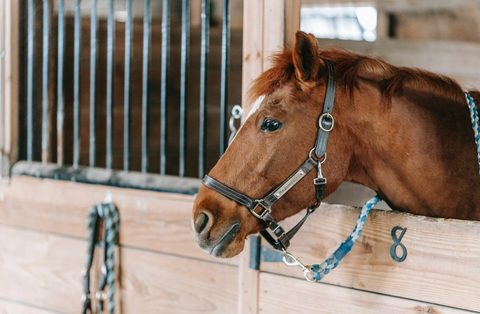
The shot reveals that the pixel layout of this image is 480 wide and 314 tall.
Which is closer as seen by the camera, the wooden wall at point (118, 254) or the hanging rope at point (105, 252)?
the wooden wall at point (118, 254)

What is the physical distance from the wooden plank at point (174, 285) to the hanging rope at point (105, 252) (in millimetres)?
44

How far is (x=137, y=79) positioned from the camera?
2.46 meters

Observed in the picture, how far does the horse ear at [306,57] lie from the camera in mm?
903

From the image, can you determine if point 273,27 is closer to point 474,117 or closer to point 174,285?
point 474,117

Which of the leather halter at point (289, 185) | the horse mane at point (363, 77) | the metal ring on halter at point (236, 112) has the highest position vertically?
the horse mane at point (363, 77)

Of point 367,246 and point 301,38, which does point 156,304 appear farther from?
point 301,38

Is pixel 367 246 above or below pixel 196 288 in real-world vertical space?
above

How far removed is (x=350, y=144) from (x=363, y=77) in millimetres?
165

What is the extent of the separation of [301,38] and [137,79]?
1738mm

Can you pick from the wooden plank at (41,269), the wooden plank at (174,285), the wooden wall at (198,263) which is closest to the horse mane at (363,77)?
the wooden wall at (198,263)

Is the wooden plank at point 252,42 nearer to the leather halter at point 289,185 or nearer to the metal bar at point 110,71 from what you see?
the leather halter at point 289,185

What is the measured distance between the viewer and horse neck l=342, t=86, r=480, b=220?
982 mm


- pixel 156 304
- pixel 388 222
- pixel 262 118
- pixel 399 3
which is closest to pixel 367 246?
pixel 388 222

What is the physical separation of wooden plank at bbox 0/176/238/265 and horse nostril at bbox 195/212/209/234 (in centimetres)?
40
